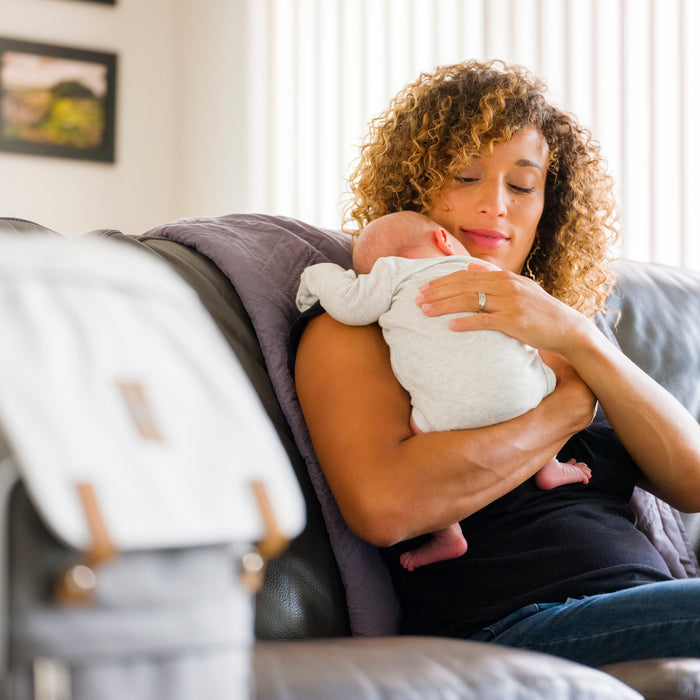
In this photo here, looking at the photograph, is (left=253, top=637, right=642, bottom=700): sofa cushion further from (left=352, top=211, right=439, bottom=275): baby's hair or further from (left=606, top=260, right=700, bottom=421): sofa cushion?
(left=606, top=260, right=700, bottom=421): sofa cushion

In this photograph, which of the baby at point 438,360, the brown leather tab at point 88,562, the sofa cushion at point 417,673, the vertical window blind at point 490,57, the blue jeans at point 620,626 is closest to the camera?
the brown leather tab at point 88,562

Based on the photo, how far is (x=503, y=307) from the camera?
1.34 m

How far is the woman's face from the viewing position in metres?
1.64

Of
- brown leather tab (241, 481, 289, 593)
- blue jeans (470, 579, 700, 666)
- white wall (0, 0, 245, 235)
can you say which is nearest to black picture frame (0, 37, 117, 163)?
white wall (0, 0, 245, 235)

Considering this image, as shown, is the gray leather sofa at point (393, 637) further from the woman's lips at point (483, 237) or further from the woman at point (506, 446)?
the woman's lips at point (483, 237)

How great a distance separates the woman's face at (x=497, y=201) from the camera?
5.39 ft

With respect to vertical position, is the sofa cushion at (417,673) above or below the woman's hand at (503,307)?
below

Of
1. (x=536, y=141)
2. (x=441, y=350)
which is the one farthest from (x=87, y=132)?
(x=441, y=350)

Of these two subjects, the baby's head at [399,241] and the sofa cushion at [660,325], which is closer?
the baby's head at [399,241]

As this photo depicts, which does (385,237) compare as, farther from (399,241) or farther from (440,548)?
(440,548)

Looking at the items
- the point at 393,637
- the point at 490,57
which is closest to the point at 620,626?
the point at 393,637

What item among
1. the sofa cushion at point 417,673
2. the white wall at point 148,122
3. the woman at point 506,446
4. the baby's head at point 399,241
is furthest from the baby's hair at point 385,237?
the white wall at point 148,122

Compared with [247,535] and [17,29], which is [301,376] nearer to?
[247,535]

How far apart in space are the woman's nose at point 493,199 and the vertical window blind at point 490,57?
33 cm
